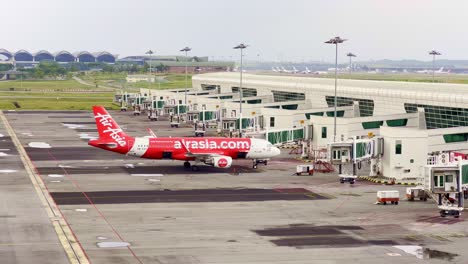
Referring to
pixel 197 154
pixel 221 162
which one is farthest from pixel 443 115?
pixel 197 154

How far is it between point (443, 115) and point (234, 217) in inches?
2100

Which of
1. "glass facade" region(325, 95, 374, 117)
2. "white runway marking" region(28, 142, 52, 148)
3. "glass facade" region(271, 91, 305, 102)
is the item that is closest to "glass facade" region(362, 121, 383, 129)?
"glass facade" region(325, 95, 374, 117)

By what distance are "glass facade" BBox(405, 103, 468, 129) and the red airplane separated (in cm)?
2859

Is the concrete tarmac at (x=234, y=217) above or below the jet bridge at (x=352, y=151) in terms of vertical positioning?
below

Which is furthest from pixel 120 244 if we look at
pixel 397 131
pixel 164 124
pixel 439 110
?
pixel 164 124

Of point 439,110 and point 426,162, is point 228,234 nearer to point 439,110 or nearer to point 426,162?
point 426,162

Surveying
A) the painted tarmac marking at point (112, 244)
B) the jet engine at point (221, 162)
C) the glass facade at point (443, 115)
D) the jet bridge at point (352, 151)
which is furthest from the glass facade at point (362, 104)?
the painted tarmac marking at point (112, 244)

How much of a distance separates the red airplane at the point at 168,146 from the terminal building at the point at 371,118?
12699mm

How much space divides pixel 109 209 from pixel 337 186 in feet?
86.9

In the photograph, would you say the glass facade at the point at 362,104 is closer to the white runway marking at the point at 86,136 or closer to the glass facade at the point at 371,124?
the glass facade at the point at 371,124

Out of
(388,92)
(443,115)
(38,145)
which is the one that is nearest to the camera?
(443,115)

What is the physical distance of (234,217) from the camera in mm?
67312

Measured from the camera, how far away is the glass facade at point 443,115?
108 metres

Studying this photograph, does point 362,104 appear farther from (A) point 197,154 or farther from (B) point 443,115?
(A) point 197,154
